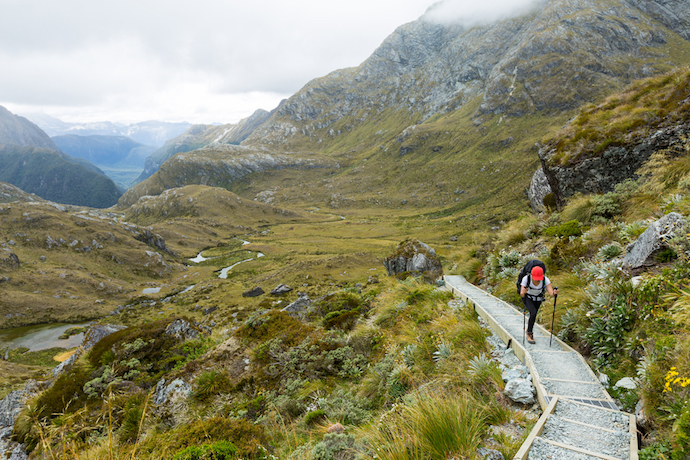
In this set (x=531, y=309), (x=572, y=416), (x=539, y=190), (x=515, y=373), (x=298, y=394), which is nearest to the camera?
(x=572, y=416)

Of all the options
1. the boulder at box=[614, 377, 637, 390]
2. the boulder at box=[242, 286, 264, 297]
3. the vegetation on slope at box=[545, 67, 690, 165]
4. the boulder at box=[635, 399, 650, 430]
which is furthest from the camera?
the boulder at box=[242, 286, 264, 297]

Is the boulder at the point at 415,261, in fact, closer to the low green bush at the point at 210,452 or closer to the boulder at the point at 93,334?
the low green bush at the point at 210,452

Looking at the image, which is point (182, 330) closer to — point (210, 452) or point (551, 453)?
point (210, 452)

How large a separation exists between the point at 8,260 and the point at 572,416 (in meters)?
109

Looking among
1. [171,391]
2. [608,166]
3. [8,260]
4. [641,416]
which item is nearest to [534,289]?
[641,416]

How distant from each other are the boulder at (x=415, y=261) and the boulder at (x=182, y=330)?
15324mm

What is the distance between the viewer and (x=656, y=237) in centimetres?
629

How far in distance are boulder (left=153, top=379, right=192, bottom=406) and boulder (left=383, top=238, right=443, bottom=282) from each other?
17.4 metres

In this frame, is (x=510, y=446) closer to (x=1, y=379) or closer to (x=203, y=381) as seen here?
(x=203, y=381)

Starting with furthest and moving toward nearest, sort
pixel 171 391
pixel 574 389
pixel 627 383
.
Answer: pixel 171 391, pixel 574 389, pixel 627 383

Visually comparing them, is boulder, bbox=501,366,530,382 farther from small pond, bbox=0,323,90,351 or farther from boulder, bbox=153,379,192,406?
small pond, bbox=0,323,90,351

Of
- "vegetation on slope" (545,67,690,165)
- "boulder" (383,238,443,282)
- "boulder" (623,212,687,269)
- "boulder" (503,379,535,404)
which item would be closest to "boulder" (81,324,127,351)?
"boulder" (503,379,535,404)

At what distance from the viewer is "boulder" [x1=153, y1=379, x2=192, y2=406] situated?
7645mm

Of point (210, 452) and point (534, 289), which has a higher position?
point (534, 289)
